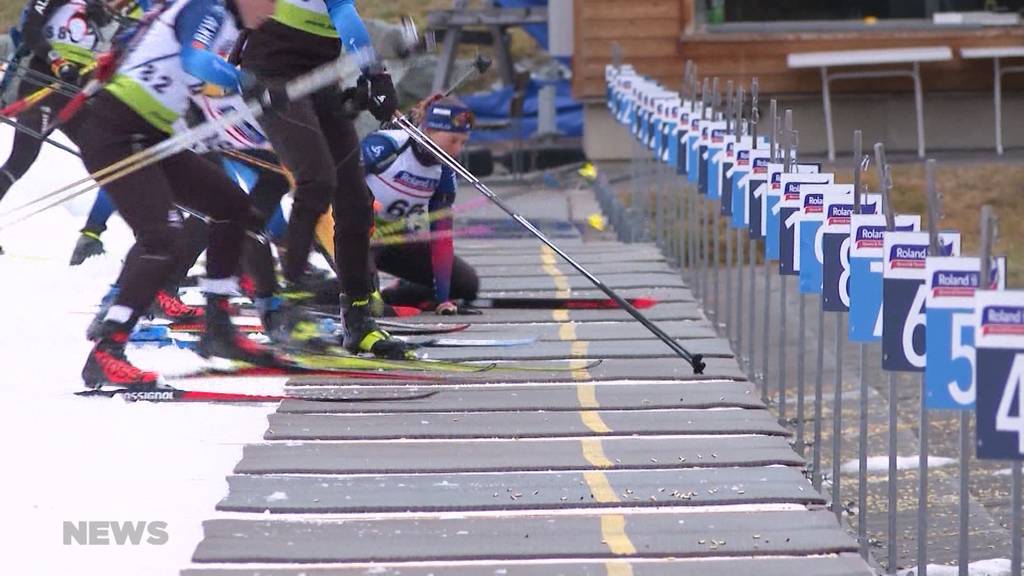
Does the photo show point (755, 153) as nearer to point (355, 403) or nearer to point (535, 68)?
point (355, 403)

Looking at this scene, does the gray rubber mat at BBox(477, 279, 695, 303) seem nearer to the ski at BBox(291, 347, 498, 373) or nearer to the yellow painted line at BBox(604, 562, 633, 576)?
the ski at BBox(291, 347, 498, 373)

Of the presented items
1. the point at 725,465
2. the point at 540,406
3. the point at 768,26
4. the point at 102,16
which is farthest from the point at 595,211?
the point at 725,465

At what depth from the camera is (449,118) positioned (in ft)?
25.6

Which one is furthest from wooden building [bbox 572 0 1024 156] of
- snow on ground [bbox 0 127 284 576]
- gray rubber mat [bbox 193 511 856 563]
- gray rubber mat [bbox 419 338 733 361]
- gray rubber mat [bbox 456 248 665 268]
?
gray rubber mat [bbox 193 511 856 563]

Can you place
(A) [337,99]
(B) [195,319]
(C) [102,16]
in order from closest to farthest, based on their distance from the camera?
(A) [337,99]
(B) [195,319]
(C) [102,16]

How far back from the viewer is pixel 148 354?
7008 millimetres

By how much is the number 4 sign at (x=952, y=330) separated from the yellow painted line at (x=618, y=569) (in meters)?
0.81

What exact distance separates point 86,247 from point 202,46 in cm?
317

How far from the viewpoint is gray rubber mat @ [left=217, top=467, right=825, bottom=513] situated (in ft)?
15.8

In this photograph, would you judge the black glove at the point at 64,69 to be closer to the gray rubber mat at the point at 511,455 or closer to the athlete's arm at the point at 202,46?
the athlete's arm at the point at 202,46

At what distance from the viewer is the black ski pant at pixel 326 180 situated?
263 inches

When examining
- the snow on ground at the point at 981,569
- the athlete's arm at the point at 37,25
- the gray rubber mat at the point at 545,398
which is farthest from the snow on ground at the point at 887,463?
the athlete's arm at the point at 37,25

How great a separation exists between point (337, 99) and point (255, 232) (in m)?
0.62

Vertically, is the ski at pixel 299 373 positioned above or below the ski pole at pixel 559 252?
below
